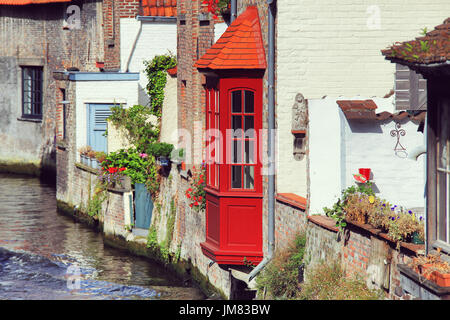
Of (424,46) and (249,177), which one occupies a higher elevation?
(424,46)

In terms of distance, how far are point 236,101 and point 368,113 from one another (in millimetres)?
3491

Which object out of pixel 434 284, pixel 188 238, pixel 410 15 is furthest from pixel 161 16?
pixel 434 284

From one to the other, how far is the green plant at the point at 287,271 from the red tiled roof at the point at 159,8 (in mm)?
14219

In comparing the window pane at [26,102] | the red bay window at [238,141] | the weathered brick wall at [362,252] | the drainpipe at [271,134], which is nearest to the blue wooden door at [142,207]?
the red bay window at [238,141]

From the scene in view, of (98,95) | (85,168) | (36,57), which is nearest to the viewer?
(85,168)

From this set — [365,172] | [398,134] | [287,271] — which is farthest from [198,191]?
[398,134]

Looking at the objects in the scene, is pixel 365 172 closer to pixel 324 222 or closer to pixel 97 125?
pixel 324 222

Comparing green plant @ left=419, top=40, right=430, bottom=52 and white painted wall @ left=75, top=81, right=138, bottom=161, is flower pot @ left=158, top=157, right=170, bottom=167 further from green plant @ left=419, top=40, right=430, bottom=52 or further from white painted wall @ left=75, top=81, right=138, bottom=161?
green plant @ left=419, top=40, right=430, bottom=52

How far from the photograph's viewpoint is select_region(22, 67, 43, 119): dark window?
37.4m

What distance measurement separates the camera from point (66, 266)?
67.4ft

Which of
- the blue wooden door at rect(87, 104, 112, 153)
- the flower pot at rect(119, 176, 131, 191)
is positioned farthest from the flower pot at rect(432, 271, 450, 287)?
the blue wooden door at rect(87, 104, 112, 153)

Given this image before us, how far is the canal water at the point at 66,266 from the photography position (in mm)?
17906

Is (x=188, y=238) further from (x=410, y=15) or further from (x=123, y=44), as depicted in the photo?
(x=123, y=44)
